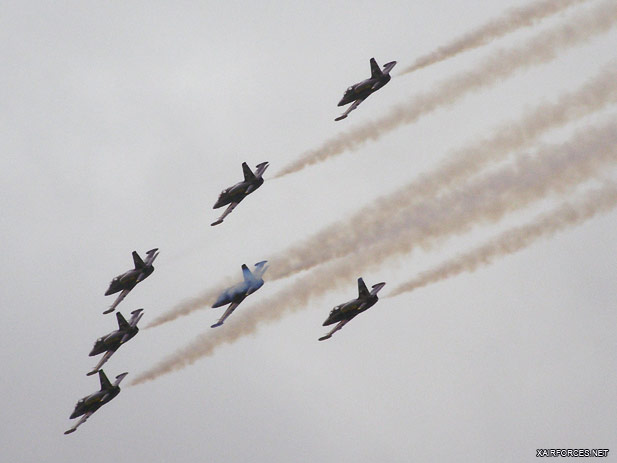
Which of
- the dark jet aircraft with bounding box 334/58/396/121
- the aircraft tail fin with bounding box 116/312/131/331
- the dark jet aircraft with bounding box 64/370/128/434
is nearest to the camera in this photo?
the dark jet aircraft with bounding box 334/58/396/121

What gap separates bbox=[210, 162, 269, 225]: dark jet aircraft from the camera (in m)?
89.2

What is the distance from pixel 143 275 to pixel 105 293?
3.21 m

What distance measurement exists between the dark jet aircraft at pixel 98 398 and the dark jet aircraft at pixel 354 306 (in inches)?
703

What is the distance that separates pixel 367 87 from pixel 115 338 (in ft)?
88.8

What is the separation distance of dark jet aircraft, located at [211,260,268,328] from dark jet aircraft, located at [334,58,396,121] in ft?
42.9

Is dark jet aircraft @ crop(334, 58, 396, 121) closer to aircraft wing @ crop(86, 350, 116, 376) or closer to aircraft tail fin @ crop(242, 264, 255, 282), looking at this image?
aircraft tail fin @ crop(242, 264, 255, 282)

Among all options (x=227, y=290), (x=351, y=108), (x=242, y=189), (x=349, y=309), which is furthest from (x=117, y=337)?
(x=351, y=108)

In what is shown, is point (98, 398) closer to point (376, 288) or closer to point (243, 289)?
point (243, 289)

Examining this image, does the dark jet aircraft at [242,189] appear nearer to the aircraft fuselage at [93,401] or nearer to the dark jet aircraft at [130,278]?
the dark jet aircraft at [130,278]

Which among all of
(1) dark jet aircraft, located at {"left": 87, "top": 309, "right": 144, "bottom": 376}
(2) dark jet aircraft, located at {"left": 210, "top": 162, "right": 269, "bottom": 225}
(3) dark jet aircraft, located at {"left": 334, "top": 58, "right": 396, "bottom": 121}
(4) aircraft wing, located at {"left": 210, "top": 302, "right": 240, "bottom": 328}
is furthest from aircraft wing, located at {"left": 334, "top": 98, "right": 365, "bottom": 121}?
(1) dark jet aircraft, located at {"left": 87, "top": 309, "right": 144, "bottom": 376}

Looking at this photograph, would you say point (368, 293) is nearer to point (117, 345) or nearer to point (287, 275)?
point (287, 275)

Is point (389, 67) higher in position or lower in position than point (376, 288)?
higher

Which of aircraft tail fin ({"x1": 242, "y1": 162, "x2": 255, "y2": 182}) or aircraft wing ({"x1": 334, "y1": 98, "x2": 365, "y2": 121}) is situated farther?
aircraft tail fin ({"x1": 242, "y1": 162, "x2": 255, "y2": 182})

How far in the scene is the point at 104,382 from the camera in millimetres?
90938
